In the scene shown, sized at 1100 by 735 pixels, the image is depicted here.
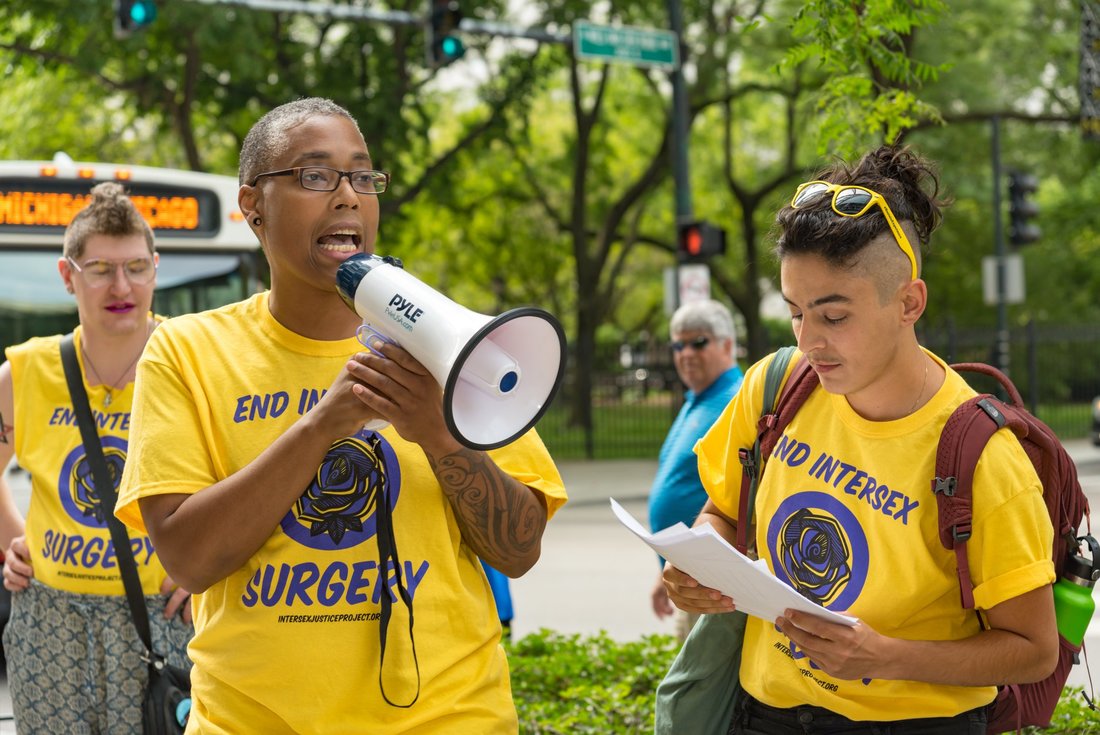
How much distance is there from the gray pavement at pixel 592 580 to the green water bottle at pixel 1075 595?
3.69 m

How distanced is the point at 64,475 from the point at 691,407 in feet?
9.14

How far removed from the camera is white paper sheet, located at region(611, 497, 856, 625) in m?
2.13

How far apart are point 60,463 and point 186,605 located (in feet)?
1.70

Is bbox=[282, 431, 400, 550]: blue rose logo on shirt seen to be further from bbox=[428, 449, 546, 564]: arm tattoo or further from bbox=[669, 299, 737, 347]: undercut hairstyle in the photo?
bbox=[669, 299, 737, 347]: undercut hairstyle

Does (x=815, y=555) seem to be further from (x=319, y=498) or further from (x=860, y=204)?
(x=319, y=498)

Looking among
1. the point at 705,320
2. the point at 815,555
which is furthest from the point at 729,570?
the point at 705,320

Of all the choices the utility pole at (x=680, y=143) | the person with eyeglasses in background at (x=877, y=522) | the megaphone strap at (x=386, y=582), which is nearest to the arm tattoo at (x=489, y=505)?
the megaphone strap at (x=386, y=582)

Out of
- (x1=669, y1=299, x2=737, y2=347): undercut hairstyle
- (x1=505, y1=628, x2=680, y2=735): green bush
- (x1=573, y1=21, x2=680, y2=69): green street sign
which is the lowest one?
(x1=505, y1=628, x2=680, y2=735): green bush

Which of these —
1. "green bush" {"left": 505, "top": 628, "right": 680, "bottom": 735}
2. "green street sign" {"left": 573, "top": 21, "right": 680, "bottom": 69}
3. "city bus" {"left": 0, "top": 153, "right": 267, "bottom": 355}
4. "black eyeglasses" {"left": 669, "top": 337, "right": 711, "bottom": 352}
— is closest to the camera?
"green bush" {"left": 505, "top": 628, "right": 680, "bottom": 735}

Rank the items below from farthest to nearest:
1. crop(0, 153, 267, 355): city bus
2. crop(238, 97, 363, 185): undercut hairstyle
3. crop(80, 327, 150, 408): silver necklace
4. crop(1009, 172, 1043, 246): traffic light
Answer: crop(1009, 172, 1043, 246): traffic light, crop(0, 153, 267, 355): city bus, crop(80, 327, 150, 408): silver necklace, crop(238, 97, 363, 185): undercut hairstyle

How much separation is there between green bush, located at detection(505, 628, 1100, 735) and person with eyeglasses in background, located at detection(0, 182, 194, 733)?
5.80 ft

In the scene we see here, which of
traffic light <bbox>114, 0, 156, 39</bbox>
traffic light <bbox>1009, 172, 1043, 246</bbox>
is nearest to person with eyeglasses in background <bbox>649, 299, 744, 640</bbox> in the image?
traffic light <bbox>114, 0, 156, 39</bbox>

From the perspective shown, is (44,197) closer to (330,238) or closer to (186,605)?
(186,605)

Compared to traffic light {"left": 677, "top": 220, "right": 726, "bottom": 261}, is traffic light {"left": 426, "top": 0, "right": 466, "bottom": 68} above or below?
above
